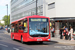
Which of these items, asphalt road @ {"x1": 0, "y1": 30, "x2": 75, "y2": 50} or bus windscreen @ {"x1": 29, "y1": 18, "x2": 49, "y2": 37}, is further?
bus windscreen @ {"x1": 29, "y1": 18, "x2": 49, "y2": 37}

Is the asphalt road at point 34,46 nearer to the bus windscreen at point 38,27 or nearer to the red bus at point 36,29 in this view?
the red bus at point 36,29

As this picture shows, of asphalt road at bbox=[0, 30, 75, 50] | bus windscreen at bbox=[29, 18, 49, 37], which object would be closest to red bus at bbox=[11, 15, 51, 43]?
bus windscreen at bbox=[29, 18, 49, 37]

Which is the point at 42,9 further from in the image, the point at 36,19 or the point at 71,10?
the point at 36,19

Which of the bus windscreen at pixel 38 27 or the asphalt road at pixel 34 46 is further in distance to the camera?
the bus windscreen at pixel 38 27

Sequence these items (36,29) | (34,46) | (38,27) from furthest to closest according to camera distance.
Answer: (38,27) → (36,29) → (34,46)

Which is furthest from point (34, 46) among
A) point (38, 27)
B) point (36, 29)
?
point (38, 27)

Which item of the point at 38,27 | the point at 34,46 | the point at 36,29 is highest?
the point at 38,27

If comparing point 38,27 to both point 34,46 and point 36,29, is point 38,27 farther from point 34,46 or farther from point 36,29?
point 34,46

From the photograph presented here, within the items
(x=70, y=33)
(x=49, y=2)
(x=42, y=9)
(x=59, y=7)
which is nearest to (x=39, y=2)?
(x=42, y=9)

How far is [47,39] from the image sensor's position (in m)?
18.2

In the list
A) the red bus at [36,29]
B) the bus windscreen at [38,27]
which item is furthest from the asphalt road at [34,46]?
the bus windscreen at [38,27]

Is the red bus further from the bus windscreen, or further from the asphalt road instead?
the asphalt road

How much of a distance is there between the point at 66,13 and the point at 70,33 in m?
6.66

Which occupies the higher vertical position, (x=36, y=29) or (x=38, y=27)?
(x=38, y=27)
